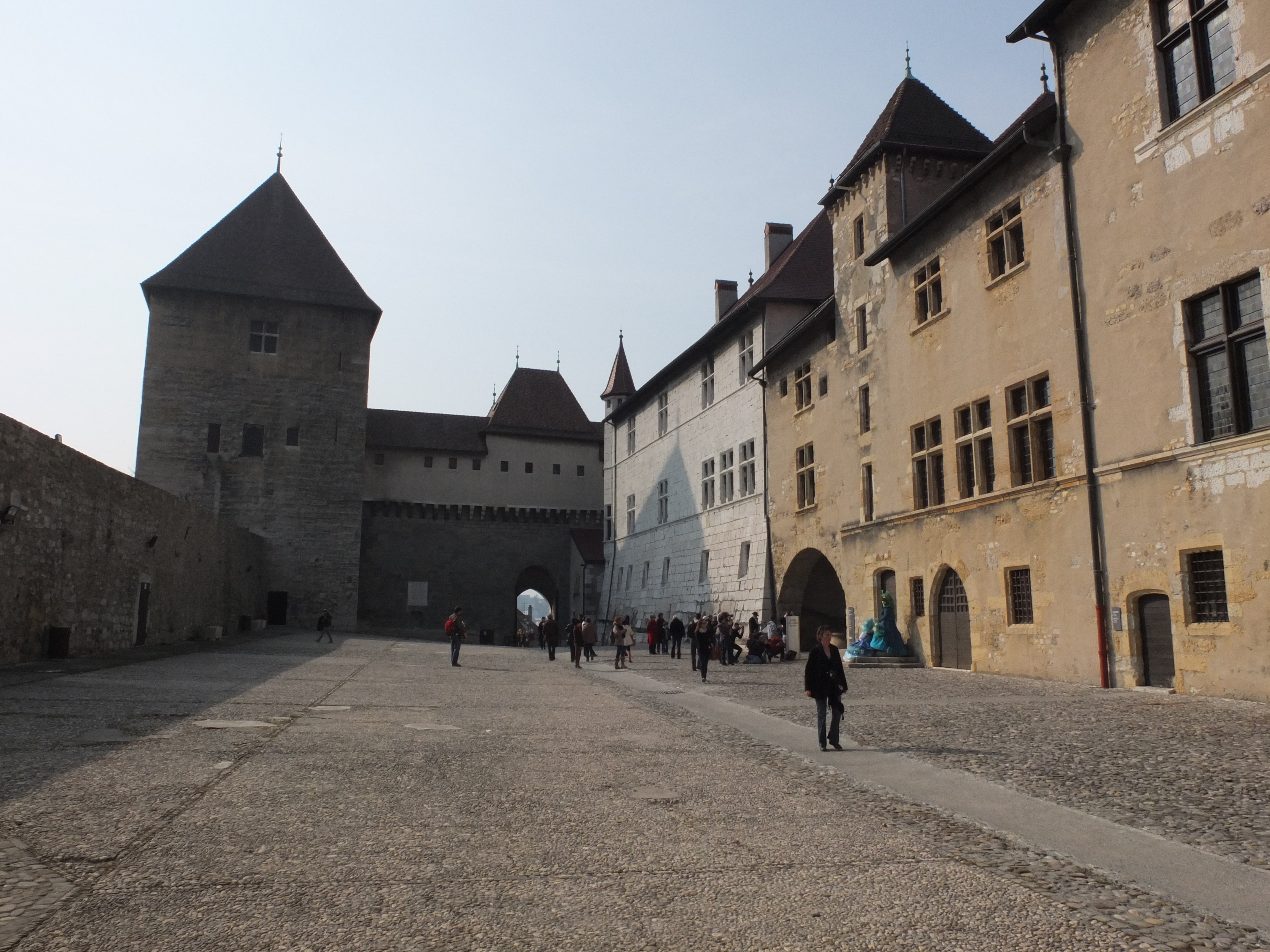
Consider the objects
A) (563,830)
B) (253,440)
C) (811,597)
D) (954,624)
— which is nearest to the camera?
(563,830)

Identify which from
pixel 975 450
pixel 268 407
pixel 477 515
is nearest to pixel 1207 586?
pixel 975 450

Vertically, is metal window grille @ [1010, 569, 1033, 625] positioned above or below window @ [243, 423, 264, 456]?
below

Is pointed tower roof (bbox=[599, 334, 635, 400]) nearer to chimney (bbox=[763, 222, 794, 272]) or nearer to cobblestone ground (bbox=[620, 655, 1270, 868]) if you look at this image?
chimney (bbox=[763, 222, 794, 272])

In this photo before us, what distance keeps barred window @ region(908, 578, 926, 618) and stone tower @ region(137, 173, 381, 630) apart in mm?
28078

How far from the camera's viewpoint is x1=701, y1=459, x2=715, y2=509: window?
119ft

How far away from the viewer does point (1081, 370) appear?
1628cm

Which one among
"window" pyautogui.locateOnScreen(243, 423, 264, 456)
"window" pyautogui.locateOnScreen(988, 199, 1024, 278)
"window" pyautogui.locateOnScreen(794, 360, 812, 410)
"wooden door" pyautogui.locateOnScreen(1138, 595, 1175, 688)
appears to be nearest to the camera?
"wooden door" pyautogui.locateOnScreen(1138, 595, 1175, 688)

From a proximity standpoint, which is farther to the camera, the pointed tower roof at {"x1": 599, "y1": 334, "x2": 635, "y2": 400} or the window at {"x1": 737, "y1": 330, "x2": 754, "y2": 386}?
the pointed tower roof at {"x1": 599, "y1": 334, "x2": 635, "y2": 400}

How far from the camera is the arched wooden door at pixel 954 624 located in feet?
66.1

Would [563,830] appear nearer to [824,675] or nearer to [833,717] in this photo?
[833,717]

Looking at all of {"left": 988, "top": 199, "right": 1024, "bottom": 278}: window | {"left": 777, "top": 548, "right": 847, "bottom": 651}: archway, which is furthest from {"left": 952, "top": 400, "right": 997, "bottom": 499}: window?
{"left": 777, "top": 548, "right": 847, "bottom": 651}: archway

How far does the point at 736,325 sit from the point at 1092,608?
20.2 m

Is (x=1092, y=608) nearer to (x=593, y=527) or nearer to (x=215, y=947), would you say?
(x=215, y=947)

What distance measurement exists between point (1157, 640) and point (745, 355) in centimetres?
2061
